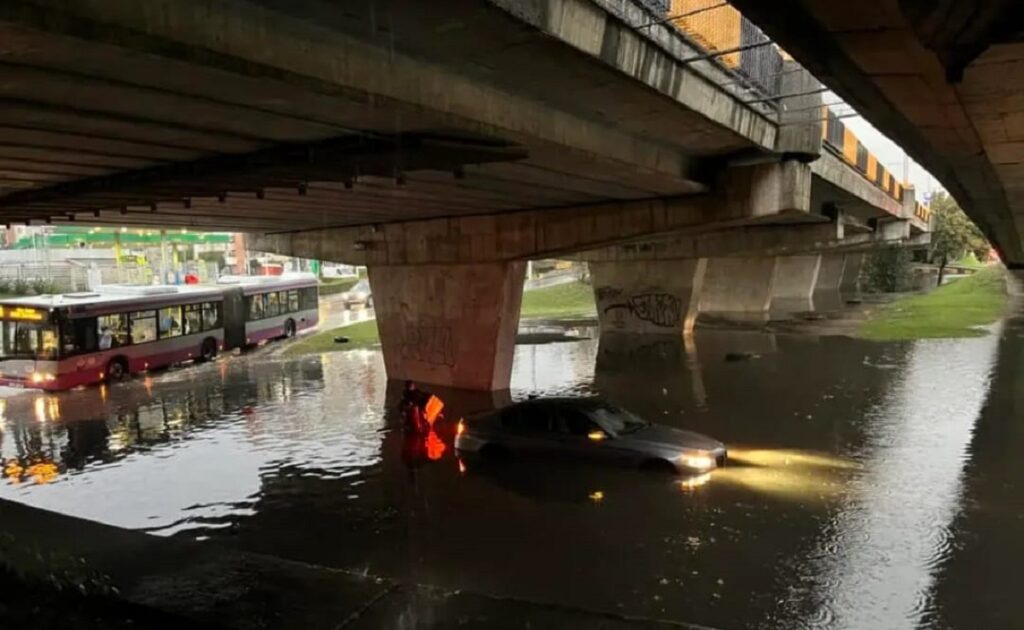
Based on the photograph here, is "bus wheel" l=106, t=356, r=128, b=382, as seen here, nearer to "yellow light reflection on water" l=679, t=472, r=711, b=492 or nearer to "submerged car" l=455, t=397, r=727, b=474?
"submerged car" l=455, t=397, r=727, b=474

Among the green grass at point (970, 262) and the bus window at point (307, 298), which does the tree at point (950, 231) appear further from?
the bus window at point (307, 298)

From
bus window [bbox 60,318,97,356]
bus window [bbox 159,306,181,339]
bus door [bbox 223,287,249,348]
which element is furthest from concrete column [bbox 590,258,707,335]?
bus window [bbox 60,318,97,356]

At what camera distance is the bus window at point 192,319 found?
1164 inches

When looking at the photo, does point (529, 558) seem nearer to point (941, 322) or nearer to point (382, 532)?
point (382, 532)

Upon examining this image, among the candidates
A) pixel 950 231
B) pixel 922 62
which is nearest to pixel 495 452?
pixel 922 62

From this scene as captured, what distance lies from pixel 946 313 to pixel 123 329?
4173 cm

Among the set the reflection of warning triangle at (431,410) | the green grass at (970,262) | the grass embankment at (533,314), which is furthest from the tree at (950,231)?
the reflection of warning triangle at (431,410)

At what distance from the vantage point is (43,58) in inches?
220

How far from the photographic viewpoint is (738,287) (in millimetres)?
49375

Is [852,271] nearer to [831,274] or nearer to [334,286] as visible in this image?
[831,274]

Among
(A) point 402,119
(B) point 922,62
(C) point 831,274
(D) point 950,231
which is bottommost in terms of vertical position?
(C) point 831,274

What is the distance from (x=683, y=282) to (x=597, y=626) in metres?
35.7

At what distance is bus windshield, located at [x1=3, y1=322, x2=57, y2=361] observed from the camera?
77.2ft

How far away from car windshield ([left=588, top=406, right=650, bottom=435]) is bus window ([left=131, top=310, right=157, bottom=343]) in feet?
62.7
